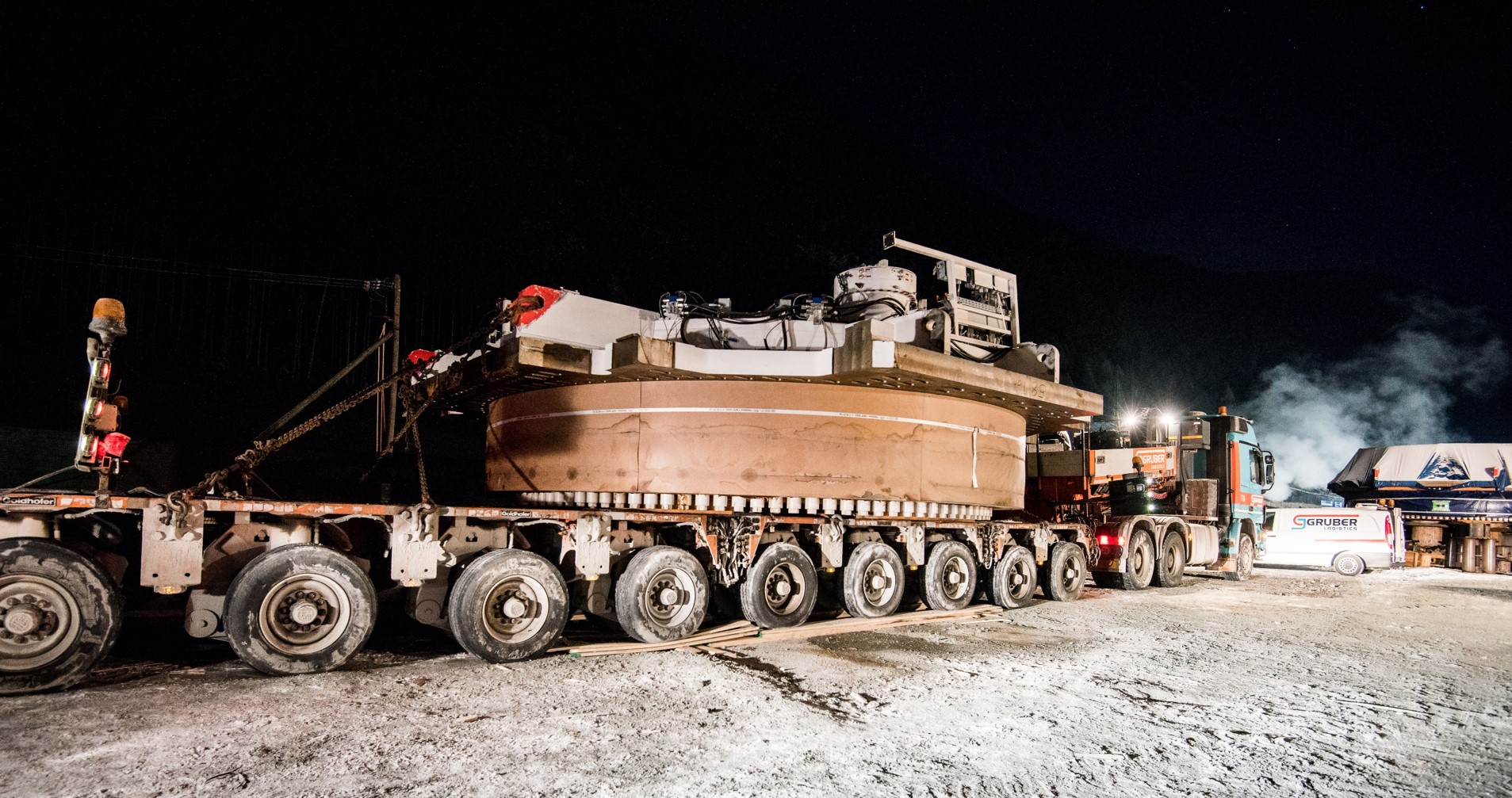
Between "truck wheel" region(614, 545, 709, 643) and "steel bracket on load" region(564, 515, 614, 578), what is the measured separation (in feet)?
1.18

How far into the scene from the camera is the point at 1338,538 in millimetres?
23797

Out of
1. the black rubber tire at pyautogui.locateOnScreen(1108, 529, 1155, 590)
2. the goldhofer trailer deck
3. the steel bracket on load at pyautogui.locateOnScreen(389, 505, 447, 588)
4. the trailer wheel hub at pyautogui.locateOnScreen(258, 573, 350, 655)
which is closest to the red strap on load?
the goldhofer trailer deck

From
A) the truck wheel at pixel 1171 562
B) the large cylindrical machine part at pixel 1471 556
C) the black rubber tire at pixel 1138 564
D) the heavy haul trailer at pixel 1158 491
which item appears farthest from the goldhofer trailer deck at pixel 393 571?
the large cylindrical machine part at pixel 1471 556

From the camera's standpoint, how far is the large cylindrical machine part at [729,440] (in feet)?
32.3

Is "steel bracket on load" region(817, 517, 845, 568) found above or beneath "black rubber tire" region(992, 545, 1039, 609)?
above

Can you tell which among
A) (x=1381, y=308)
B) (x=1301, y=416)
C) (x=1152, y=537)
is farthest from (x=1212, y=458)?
(x=1381, y=308)

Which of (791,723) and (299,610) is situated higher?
(299,610)

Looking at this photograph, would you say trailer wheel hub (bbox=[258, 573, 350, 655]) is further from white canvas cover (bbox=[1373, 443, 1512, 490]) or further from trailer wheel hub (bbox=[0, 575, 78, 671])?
white canvas cover (bbox=[1373, 443, 1512, 490])

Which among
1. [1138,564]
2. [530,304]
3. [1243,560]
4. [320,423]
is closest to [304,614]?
[320,423]

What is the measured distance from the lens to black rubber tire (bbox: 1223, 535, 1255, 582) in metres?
20.2

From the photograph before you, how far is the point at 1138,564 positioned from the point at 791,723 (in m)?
13.7

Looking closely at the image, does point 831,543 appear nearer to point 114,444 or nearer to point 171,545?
point 171,545

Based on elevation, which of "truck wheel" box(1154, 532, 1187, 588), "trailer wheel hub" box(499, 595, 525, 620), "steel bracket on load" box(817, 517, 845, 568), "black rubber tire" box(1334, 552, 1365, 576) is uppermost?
"steel bracket on load" box(817, 517, 845, 568)

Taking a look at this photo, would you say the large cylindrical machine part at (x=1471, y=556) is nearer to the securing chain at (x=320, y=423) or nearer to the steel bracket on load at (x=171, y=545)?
the securing chain at (x=320, y=423)
